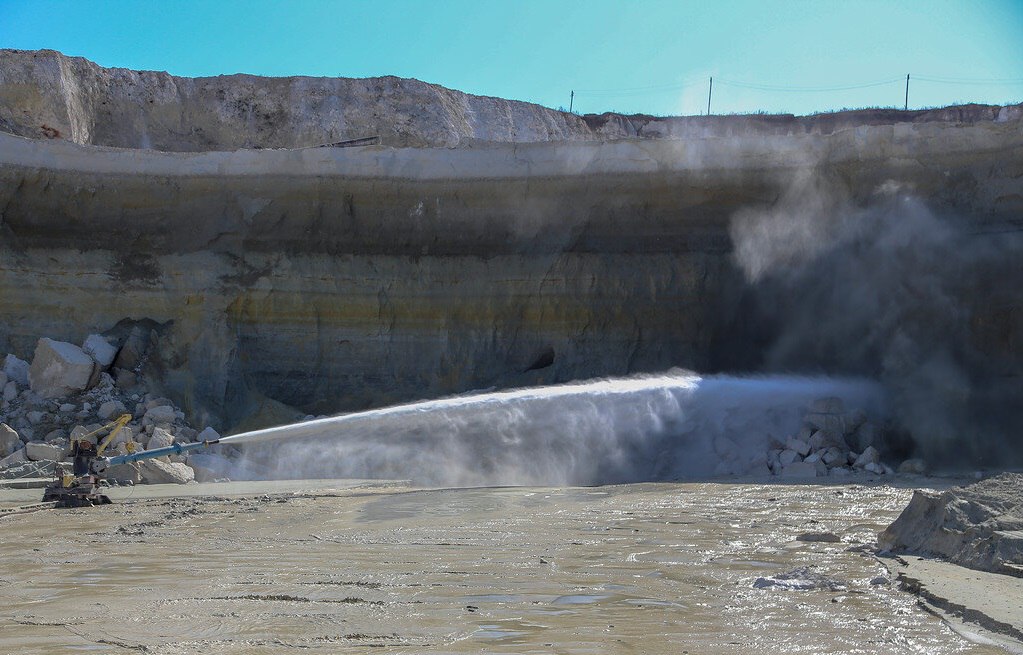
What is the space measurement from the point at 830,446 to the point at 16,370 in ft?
37.9

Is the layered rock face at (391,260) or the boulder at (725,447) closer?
the boulder at (725,447)

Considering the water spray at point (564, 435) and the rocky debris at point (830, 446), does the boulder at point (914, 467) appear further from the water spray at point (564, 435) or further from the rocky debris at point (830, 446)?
the water spray at point (564, 435)

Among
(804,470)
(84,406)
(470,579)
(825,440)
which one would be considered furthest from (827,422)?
(84,406)

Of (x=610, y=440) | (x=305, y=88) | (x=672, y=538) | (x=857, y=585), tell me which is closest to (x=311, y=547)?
(x=672, y=538)

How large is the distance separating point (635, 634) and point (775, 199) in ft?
34.6

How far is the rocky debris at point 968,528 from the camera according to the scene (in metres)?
5.00

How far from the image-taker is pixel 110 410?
1343 cm

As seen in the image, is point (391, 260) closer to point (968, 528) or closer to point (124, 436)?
point (124, 436)

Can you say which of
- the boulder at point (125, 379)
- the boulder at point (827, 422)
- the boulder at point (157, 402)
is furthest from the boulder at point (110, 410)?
the boulder at point (827, 422)

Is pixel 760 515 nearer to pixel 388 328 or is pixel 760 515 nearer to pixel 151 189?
pixel 388 328

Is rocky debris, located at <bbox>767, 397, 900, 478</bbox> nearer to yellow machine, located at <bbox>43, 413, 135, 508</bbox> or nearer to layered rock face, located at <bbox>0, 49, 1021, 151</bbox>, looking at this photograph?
yellow machine, located at <bbox>43, 413, 135, 508</bbox>

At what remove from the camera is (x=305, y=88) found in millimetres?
27641

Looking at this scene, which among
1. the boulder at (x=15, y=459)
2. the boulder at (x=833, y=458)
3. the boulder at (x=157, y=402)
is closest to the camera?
the boulder at (x=833, y=458)

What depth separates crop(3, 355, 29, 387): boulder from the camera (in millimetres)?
14070
